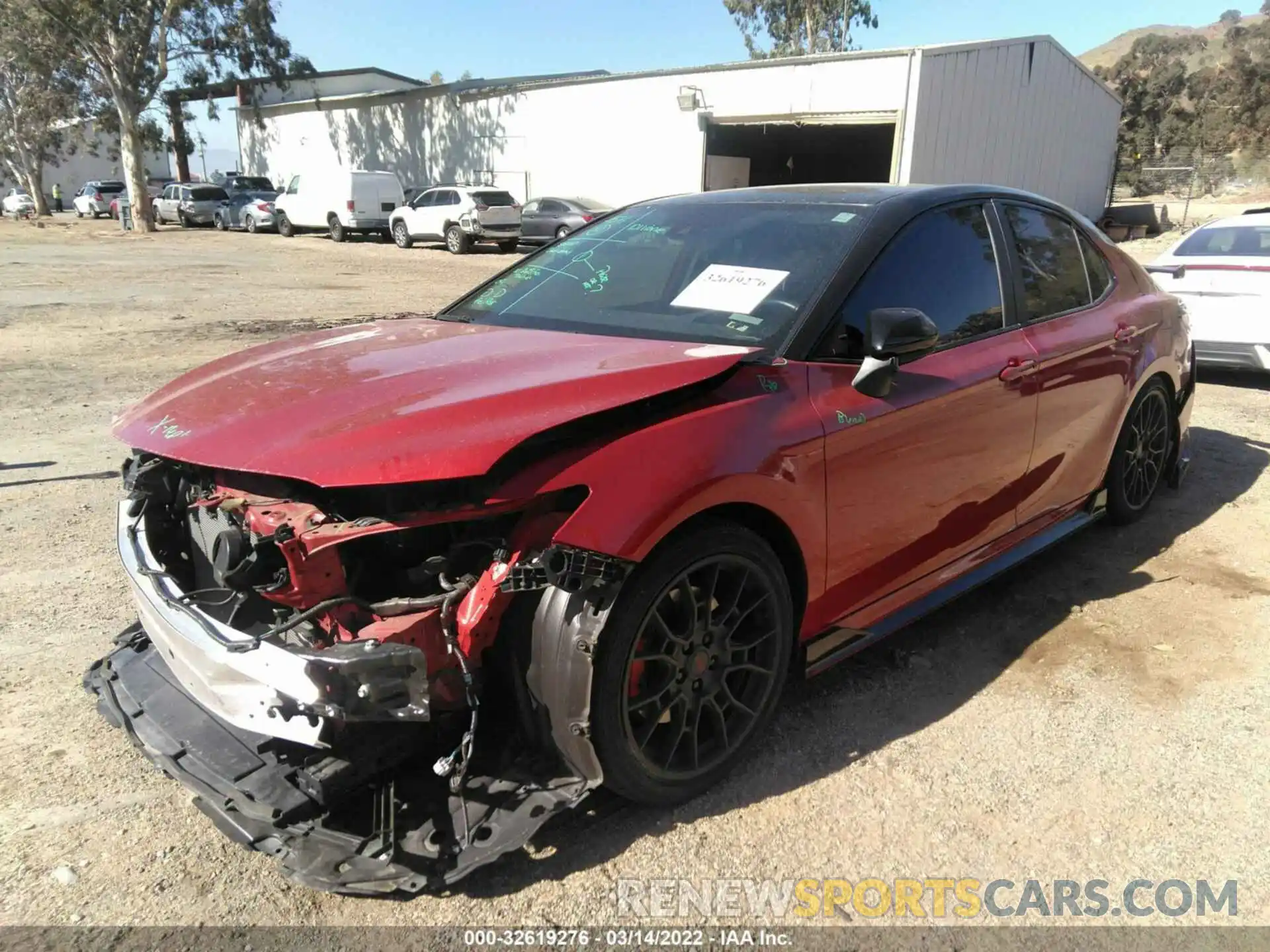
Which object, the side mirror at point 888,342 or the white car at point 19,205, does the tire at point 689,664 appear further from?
the white car at point 19,205

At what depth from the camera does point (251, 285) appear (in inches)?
646

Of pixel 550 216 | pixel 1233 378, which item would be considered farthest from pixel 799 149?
pixel 1233 378

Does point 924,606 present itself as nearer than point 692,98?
Yes

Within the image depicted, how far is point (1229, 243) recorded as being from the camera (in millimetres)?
8680

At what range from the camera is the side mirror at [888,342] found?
2709mm

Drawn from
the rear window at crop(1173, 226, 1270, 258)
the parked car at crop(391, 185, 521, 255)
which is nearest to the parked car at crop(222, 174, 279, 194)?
the parked car at crop(391, 185, 521, 255)

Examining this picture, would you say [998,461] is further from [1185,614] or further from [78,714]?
[78,714]

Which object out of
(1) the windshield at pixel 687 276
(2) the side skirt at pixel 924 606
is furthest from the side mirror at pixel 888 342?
(2) the side skirt at pixel 924 606

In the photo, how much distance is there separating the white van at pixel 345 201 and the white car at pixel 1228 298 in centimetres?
2475

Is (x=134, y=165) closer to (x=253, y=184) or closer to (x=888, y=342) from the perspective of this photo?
(x=253, y=184)

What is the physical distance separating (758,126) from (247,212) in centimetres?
1933

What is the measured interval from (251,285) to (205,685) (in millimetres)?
15877

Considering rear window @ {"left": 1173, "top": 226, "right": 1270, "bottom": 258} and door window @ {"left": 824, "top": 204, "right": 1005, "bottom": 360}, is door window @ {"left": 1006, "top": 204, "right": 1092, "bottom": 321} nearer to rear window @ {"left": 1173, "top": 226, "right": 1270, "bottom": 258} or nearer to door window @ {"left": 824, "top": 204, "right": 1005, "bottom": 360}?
door window @ {"left": 824, "top": 204, "right": 1005, "bottom": 360}

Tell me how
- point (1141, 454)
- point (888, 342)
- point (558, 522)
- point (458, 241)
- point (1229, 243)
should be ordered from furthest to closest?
1. point (458, 241)
2. point (1229, 243)
3. point (1141, 454)
4. point (888, 342)
5. point (558, 522)
